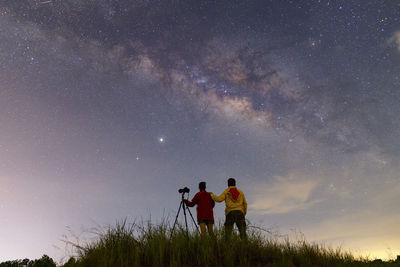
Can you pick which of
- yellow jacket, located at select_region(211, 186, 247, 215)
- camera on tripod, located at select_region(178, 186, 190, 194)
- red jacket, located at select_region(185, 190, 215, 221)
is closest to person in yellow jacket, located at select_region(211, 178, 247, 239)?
yellow jacket, located at select_region(211, 186, 247, 215)

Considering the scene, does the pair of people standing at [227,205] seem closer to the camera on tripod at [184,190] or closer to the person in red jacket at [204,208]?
the person in red jacket at [204,208]

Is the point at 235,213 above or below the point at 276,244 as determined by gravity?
above

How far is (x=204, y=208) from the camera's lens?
1060 cm

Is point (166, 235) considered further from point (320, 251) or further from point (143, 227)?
point (320, 251)

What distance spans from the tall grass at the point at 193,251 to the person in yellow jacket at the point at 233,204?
43.5 inches

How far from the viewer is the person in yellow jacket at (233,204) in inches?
405

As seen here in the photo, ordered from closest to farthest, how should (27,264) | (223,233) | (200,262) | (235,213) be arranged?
(200,262), (223,233), (235,213), (27,264)

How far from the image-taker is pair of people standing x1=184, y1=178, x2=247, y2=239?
10.3 metres

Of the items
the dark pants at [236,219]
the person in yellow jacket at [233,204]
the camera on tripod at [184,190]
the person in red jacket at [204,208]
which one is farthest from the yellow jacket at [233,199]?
the camera on tripod at [184,190]

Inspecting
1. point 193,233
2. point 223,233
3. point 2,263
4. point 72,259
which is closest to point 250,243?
point 223,233

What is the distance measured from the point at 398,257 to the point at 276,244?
741cm

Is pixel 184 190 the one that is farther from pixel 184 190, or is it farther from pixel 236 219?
pixel 236 219

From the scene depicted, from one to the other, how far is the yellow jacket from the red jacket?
0.75ft

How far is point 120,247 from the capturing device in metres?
8.10
